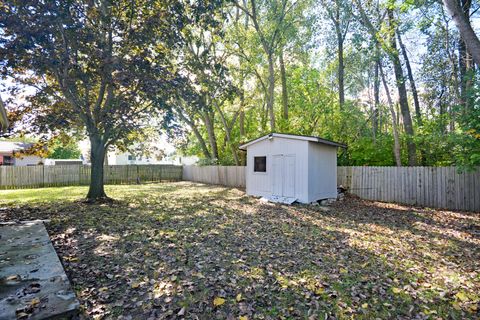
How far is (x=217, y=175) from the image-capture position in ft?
61.0

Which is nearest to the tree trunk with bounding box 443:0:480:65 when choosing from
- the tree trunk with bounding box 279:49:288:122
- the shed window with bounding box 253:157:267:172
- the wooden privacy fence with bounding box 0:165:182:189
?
the shed window with bounding box 253:157:267:172

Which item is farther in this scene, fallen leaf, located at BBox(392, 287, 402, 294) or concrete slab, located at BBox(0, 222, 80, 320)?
fallen leaf, located at BBox(392, 287, 402, 294)

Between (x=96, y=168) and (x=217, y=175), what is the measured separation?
972 cm

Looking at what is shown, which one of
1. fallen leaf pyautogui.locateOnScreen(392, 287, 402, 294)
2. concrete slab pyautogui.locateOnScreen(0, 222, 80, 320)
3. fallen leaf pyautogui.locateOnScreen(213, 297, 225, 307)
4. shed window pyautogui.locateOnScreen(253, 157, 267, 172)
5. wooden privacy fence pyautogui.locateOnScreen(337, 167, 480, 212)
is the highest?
shed window pyautogui.locateOnScreen(253, 157, 267, 172)

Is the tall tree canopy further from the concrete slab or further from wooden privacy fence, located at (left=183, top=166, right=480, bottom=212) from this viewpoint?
the concrete slab

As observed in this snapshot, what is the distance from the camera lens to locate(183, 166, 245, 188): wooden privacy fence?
16734 mm

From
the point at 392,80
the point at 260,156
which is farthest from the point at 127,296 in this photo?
the point at 392,80

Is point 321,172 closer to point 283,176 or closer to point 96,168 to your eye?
point 283,176

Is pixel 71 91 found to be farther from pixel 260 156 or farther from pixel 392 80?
pixel 392 80

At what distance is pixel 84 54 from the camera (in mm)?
7961

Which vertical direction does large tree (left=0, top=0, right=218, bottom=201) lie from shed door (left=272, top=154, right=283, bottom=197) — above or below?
above

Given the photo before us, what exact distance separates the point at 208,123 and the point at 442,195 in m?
14.3

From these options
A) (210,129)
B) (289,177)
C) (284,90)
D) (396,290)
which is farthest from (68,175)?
(396,290)

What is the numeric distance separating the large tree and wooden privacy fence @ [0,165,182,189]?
7615 millimetres
